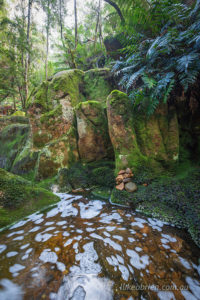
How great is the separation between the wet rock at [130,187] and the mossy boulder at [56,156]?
6.50ft

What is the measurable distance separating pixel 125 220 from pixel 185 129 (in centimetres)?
255

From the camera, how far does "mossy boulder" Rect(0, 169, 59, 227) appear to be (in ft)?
6.88

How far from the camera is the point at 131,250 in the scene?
148 centimetres

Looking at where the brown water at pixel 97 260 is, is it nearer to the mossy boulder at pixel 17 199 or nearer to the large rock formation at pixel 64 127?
the mossy boulder at pixel 17 199

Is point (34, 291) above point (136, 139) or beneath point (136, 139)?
beneath

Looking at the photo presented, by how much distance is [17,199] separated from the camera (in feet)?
7.52

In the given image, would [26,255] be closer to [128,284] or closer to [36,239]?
[36,239]

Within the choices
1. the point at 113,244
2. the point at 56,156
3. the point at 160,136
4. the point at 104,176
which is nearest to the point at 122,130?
the point at 160,136

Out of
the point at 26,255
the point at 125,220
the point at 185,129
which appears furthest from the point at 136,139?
the point at 26,255

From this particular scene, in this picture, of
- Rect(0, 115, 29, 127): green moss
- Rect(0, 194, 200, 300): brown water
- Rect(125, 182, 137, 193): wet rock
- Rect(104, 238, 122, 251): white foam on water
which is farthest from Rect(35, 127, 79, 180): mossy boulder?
Rect(0, 115, 29, 127): green moss

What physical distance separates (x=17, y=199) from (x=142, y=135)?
2.89 m

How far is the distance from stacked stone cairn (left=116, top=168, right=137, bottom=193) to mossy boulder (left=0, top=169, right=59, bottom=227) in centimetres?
144

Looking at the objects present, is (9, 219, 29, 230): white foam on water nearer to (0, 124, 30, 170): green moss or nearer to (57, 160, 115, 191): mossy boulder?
(57, 160, 115, 191): mossy boulder

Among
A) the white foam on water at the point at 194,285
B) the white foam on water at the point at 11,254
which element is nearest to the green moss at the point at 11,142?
the white foam on water at the point at 11,254
